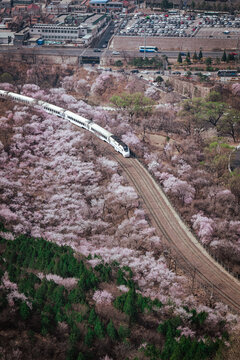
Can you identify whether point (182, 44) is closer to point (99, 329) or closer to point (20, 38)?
point (20, 38)

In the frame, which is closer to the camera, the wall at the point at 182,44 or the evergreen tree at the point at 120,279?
the evergreen tree at the point at 120,279

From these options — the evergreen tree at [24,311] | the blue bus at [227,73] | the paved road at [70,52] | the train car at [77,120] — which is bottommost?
the evergreen tree at [24,311]

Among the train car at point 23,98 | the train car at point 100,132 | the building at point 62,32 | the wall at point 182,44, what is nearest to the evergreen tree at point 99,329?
the train car at point 100,132

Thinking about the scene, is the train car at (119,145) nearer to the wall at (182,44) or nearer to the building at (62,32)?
the wall at (182,44)

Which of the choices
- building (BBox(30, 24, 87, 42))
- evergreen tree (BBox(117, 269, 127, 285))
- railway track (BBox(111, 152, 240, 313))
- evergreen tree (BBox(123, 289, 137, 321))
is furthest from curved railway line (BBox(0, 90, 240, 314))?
building (BBox(30, 24, 87, 42))

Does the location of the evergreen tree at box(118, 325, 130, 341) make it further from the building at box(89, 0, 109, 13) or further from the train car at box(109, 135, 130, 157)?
the building at box(89, 0, 109, 13)

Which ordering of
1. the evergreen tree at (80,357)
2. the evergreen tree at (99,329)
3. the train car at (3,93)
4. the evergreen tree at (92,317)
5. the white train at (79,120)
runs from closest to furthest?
1. the evergreen tree at (80,357)
2. the evergreen tree at (99,329)
3. the evergreen tree at (92,317)
4. the white train at (79,120)
5. the train car at (3,93)
